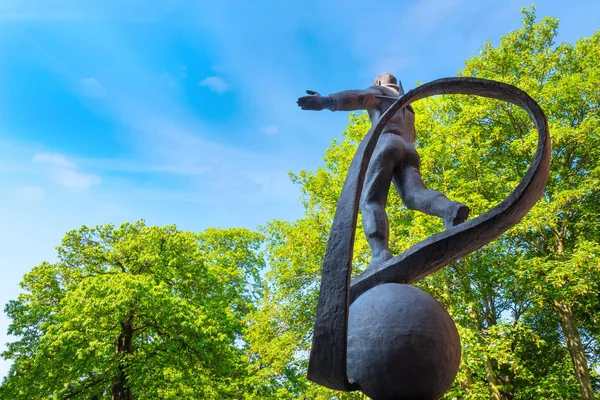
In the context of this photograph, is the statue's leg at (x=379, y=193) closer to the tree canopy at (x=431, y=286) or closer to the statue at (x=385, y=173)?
the statue at (x=385, y=173)

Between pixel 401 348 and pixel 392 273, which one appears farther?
pixel 392 273

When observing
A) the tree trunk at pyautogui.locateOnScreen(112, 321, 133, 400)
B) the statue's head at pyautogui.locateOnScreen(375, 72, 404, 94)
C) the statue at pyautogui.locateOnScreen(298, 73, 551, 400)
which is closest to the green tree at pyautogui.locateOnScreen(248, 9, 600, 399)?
the tree trunk at pyautogui.locateOnScreen(112, 321, 133, 400)

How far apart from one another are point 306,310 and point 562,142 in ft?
26.7

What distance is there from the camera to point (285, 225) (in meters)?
14.5

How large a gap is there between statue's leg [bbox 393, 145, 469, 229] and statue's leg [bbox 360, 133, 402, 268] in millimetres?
107

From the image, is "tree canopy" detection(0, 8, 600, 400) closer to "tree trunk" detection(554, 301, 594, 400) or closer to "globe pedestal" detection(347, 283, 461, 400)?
"tree trunk" detection(554, 301, 594, 400)

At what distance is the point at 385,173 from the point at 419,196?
390 mm

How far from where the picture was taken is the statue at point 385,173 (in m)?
4.18

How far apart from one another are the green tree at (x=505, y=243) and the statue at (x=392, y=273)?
6.62 metres

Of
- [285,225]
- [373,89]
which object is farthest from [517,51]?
[373,89]

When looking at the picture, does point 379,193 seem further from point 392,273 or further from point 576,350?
point 576,350

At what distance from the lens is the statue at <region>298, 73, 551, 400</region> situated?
3.05m

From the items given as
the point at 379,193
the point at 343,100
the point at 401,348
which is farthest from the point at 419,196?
the point at 401,348

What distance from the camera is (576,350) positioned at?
38.4 feet
